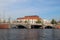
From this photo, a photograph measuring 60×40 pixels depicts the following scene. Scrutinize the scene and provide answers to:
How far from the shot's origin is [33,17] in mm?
174000

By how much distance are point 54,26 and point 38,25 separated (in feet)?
31.1

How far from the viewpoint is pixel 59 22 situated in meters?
140

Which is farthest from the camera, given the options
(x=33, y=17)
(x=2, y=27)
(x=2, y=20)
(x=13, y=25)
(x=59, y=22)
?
(x=33, y=17)

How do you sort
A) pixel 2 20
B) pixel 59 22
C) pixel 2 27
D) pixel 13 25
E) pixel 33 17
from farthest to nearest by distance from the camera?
pixel 33 17, pixel 59 22, pixel 2 20, pixel 13 25, pixel 2 27

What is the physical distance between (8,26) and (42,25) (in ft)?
62.6

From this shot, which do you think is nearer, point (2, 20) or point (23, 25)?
point (23, 25)

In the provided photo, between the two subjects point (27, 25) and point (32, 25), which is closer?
point (27, 25)

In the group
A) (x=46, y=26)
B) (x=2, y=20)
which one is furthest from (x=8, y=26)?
(x=46, y=26)

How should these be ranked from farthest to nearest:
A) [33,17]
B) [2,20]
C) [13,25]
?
[33,17]
[2,20]
[13,25]

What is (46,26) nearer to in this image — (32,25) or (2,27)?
(32,25)

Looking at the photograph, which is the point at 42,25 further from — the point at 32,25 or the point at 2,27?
the point at 2,27

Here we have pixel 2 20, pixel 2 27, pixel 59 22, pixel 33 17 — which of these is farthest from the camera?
pixel 33 17

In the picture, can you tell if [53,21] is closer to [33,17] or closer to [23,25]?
[23,25]

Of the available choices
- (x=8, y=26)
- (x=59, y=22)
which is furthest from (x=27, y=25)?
(x=59, y=22)
